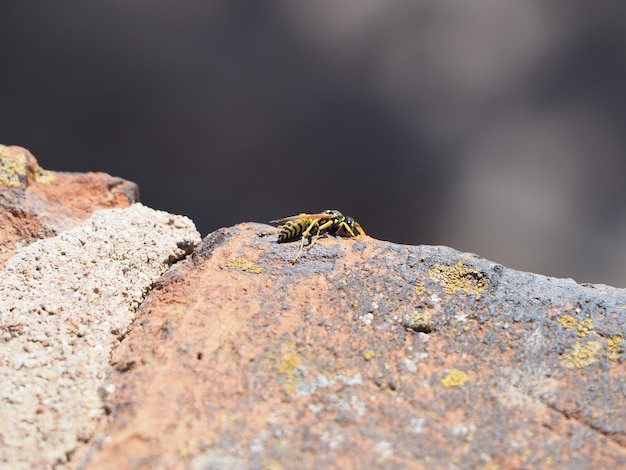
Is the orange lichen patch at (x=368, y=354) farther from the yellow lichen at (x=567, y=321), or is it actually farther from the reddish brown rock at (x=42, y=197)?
the reddish brown rock at (x=42, y=197)

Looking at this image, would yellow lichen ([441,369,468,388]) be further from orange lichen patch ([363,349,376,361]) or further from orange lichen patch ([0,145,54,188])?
orange lichen patch ([0,145,54,188])

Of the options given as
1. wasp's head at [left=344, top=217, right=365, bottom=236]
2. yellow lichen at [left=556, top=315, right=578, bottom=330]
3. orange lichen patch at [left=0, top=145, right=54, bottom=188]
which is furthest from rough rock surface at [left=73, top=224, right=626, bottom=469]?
orange lichen patch at [left=0, top=145, right=54, bottom=188]

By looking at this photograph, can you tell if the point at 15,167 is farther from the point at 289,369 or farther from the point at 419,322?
the point at 419,322

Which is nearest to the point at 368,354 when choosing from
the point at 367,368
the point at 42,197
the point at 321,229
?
the point at 367,368

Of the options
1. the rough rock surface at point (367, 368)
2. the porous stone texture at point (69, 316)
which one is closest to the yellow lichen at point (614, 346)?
the rough rock surface at point (367, 368)

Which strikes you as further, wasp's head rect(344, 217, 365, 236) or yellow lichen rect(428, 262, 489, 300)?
wasp's head rect(344, 217, 365, 236)
